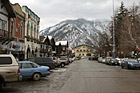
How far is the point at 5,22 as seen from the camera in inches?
966

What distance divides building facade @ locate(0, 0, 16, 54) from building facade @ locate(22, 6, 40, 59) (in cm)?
901

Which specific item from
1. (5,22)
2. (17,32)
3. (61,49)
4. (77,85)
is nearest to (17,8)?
(17,32)

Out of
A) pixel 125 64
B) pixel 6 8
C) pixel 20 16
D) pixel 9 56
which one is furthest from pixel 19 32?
pixel 9 56

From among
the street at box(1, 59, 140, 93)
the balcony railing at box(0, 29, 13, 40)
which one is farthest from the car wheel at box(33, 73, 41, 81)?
the balcony railing at box(0, 29, 13, 40)

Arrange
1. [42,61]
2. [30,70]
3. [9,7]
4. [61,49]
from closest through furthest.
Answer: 1. [30,70]
2. [42,61]
3. [9,7]
4. [61,49]

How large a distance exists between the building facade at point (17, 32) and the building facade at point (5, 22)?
4.40ft

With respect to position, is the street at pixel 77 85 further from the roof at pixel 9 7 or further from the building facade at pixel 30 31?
the building facade at pixel 30 31

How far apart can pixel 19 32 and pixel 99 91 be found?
2346 centimetres

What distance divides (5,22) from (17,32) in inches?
206

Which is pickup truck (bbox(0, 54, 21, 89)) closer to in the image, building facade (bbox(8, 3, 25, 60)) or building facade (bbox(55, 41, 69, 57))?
building facade (bbox(8, 3, 25, 60))

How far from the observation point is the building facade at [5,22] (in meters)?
22.4

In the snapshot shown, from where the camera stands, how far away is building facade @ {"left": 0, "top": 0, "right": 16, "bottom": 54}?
2245 centimetres

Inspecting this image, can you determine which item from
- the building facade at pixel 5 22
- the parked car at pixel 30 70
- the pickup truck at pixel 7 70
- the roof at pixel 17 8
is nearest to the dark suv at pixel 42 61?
the building facade at pixel 5 22

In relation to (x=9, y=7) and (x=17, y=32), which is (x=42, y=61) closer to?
(x=9, y=7)
